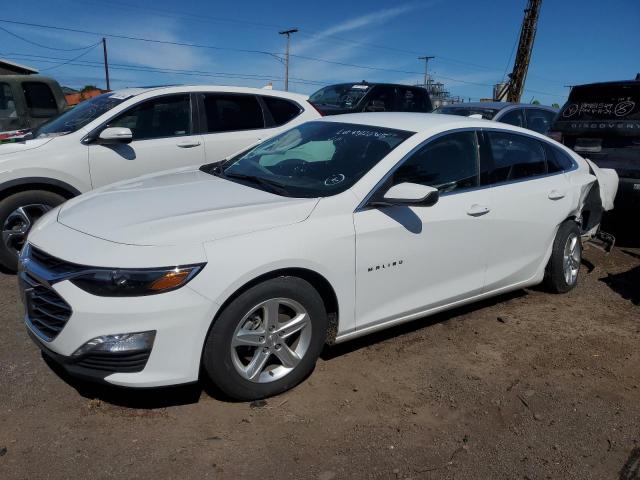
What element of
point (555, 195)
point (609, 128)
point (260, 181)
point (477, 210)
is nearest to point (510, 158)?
point (555, 195)

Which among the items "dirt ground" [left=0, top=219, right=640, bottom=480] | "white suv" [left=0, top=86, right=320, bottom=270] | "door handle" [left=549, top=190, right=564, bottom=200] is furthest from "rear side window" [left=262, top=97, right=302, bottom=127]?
"dirt ground" [left=0, top=219, right=640, bottom=480]

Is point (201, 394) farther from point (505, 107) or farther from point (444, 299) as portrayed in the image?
point (505, 107)

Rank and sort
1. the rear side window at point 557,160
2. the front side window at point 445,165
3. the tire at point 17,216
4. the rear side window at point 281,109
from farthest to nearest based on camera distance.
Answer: the rear side window at point 281,109 < the tire at point 17,216 < the rear side window at point 557,160 < the front side window at point 445,165

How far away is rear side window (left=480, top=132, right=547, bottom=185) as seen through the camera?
4.24m

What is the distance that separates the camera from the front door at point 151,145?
18.0 feet

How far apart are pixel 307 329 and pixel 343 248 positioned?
507 millimetres

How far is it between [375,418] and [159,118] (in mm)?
4056

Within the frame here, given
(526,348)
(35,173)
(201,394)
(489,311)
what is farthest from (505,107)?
(201,394)

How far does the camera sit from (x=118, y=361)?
109 inches

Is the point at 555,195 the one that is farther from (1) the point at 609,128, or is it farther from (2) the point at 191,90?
(2) the point at 191,90

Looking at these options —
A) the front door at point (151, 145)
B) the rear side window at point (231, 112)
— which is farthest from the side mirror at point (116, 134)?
the rear side window at point (231, 112)

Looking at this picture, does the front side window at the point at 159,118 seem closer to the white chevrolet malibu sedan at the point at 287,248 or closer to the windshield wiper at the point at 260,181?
the white chevrolet malibu sedan at the point at 287,248

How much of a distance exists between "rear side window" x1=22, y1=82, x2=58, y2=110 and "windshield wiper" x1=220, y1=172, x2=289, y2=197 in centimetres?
497

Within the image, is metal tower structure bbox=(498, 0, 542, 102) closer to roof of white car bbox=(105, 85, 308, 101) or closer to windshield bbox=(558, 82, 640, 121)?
windshield bbox=(558, 82, 640, 121)
